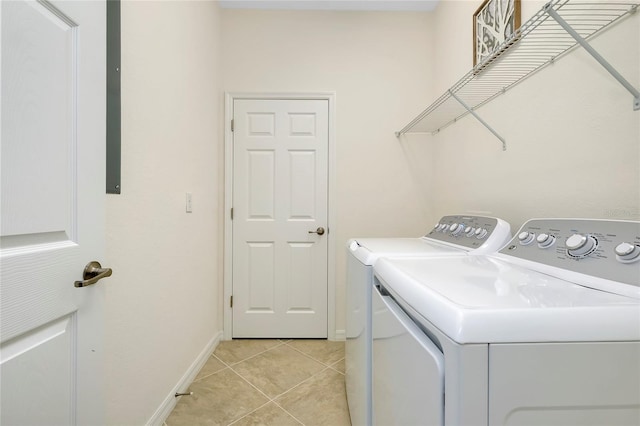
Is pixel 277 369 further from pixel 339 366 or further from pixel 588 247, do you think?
pixel 588 247

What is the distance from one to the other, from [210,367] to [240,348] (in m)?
0.29

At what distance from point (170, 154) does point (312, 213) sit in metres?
1.15

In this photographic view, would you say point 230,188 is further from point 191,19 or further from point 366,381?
point 366,381

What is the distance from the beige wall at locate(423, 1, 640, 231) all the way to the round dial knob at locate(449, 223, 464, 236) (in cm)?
24

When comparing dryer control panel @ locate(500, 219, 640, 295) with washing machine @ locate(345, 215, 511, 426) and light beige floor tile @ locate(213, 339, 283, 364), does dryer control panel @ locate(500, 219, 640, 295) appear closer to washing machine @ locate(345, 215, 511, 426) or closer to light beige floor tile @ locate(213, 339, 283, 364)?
washing machine @ locate(345, 215, 511, 426)

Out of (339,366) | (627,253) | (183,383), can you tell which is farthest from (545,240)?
(183,383)

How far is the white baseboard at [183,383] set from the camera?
53.7 inches

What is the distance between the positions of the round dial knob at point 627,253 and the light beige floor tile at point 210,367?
206 cm

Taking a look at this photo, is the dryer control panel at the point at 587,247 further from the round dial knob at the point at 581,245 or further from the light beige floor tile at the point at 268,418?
the light beige floor tile at the point at 268,418

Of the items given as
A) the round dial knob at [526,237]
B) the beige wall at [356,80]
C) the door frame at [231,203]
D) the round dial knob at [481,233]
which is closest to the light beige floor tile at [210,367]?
the door frame at [231,203]

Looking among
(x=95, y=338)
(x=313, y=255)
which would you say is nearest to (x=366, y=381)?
(x=95, y=338)

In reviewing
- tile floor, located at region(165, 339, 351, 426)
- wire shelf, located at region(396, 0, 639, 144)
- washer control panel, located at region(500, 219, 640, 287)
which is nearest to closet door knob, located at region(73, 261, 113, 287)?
tile floor, located at region(165, 339, 351, 426)

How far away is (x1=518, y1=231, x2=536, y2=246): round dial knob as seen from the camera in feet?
2.99

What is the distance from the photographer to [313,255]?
2320mm
